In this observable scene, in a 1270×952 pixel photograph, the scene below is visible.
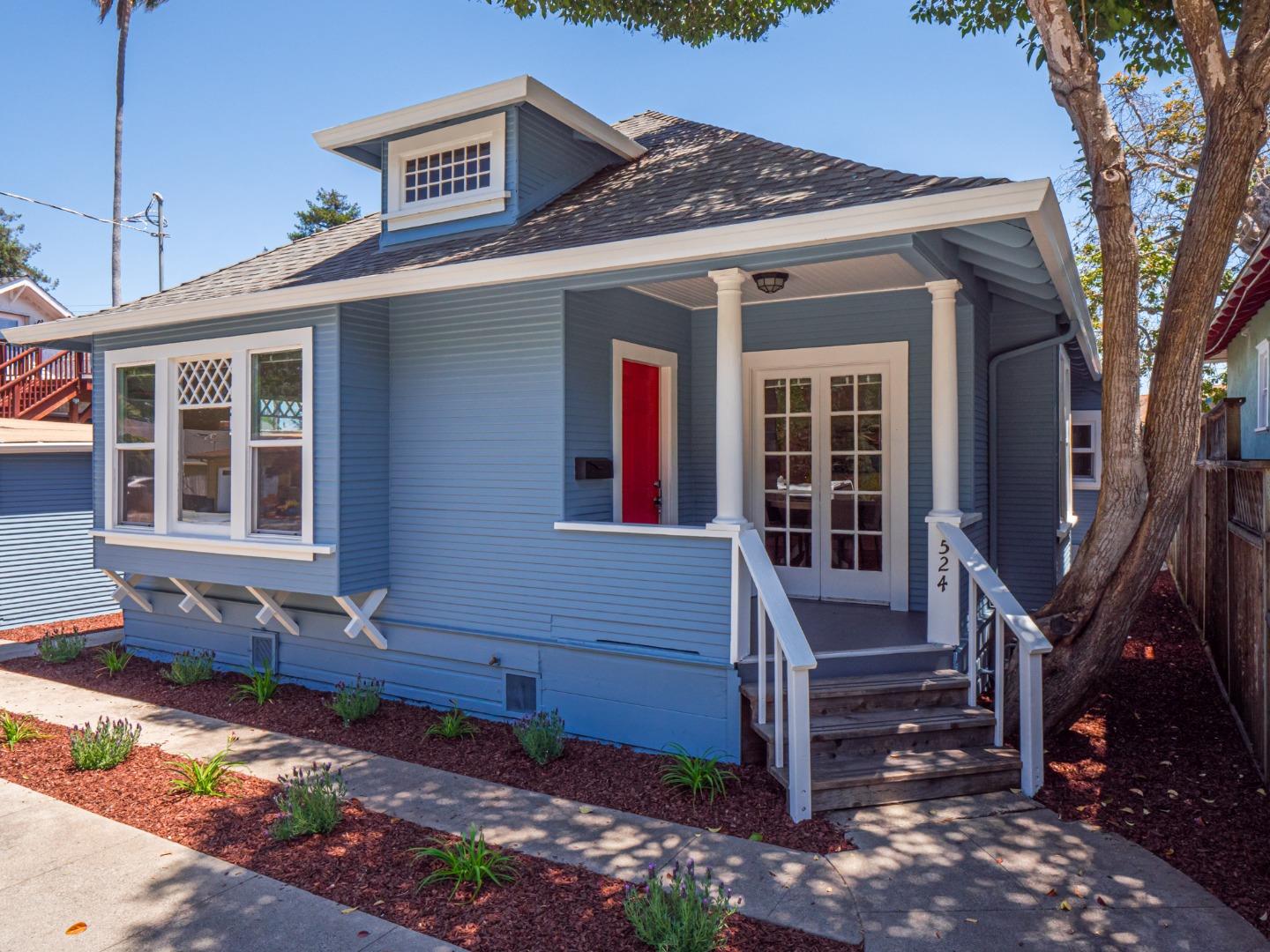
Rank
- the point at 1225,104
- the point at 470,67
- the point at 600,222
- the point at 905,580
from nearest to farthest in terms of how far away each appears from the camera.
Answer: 1. the point at 1225,104
2. the point at 600,222
3. the point at 905,580
4. the point at 470,67

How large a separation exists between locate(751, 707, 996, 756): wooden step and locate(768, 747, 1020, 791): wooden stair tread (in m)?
0.05

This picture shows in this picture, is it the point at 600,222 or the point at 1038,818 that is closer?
the point at 1038,818

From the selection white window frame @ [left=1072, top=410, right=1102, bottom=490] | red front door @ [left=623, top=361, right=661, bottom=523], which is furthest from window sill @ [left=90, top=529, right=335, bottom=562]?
white window frame @ [left=1072, top=410, right=1102, bottom=490]

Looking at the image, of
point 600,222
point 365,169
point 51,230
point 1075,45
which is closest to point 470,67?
point 365,169

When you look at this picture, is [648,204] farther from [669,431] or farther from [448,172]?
[448,172]

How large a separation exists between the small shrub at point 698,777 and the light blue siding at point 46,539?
8414 mm

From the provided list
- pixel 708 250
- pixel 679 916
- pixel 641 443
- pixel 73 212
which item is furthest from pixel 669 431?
pixel 73 212

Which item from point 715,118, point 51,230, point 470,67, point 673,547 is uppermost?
point 51,230

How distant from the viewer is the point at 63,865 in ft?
12.3

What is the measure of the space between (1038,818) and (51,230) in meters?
43.3

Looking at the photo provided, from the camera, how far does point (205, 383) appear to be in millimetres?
6676

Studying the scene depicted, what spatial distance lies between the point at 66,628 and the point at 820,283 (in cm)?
902

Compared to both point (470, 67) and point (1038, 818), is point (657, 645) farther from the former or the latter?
point (470, 67)

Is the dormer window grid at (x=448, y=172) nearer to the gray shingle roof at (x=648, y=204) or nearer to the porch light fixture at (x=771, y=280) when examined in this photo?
the gray shingle roof at (x=648, y=204)
